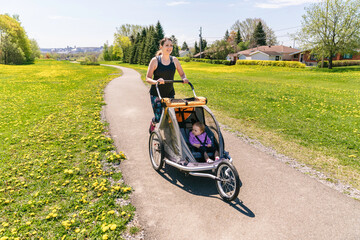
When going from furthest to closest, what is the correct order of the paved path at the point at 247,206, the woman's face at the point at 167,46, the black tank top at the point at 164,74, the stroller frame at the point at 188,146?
the black tank top at the point at 164,74, the woman's face at the point at 167,46, the stroller frame at the point at 188,146, the paved path at the point at 247,206

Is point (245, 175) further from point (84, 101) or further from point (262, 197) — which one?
point (84, 101)

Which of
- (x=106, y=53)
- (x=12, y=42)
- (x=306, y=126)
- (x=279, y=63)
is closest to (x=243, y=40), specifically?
(x=279, y=63)

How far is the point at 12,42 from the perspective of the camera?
61312mm

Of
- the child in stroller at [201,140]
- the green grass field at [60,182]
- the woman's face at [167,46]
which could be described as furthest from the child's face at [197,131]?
the woman's face at [167,46]

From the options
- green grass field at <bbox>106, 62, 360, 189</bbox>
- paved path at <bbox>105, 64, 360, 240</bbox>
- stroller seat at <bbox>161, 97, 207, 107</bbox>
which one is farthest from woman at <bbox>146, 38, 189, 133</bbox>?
green grass field at <bbox>106, 62, 360, 189</bbox>

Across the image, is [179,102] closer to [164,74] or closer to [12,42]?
[164,74]

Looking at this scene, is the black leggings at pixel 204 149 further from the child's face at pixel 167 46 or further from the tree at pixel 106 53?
the tree at pixel 106 53

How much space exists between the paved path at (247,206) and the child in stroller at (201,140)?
63 centimetres

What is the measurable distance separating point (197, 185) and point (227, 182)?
2.37ft

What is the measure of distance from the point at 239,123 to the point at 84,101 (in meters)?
7.74

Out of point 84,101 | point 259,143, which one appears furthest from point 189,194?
point 84,101

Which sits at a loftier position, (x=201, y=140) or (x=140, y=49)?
(x=140, y=49)

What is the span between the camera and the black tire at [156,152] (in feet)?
15.1

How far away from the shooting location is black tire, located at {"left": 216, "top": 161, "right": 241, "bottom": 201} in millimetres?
3588
